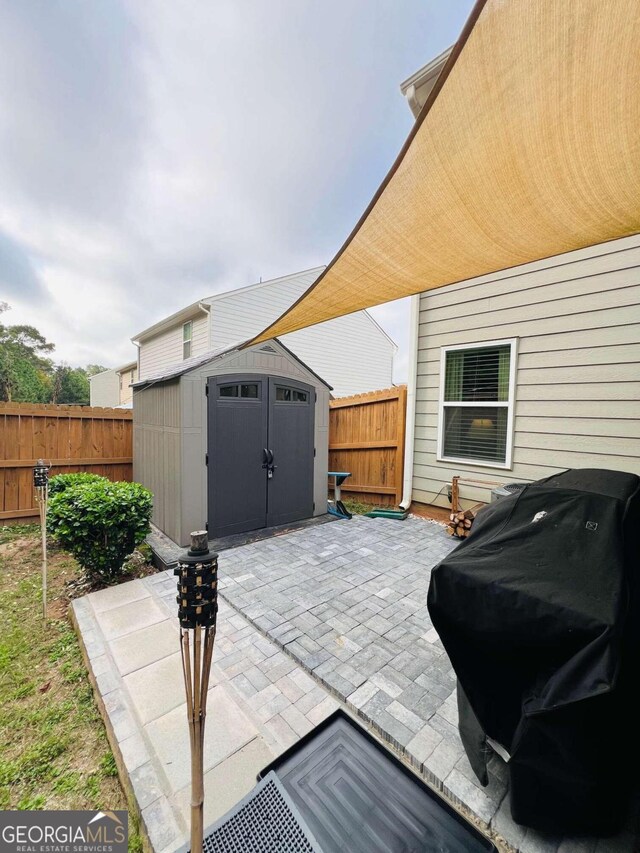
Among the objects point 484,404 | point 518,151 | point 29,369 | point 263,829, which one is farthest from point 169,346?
point 29,369

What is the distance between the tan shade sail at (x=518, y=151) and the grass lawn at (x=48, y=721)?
3.02m

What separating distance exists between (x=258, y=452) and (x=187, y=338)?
722 centimetres

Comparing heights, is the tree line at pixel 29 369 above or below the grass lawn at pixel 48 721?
above

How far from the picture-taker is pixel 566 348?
3.92 metres

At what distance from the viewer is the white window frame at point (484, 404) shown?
432cm

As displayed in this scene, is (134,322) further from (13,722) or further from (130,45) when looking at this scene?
(13,722)

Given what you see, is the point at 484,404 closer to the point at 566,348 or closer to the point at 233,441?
the point at 566,348

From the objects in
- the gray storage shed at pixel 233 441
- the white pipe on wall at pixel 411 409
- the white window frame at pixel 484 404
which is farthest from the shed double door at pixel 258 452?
the white window frame at pixel 484 404

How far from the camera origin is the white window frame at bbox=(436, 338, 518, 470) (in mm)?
4316

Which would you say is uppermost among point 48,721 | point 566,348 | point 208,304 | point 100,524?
point 208,304

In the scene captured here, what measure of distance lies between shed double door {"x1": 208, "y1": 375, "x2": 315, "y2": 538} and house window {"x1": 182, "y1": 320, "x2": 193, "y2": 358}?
6610 mm

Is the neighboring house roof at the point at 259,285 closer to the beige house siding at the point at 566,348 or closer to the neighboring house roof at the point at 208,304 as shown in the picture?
the neighboring house roof at the point at 208,304

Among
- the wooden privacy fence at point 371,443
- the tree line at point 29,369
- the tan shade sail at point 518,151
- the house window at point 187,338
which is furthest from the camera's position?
the tree line at point 29,369

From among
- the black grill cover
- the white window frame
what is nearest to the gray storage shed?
the white window frame
